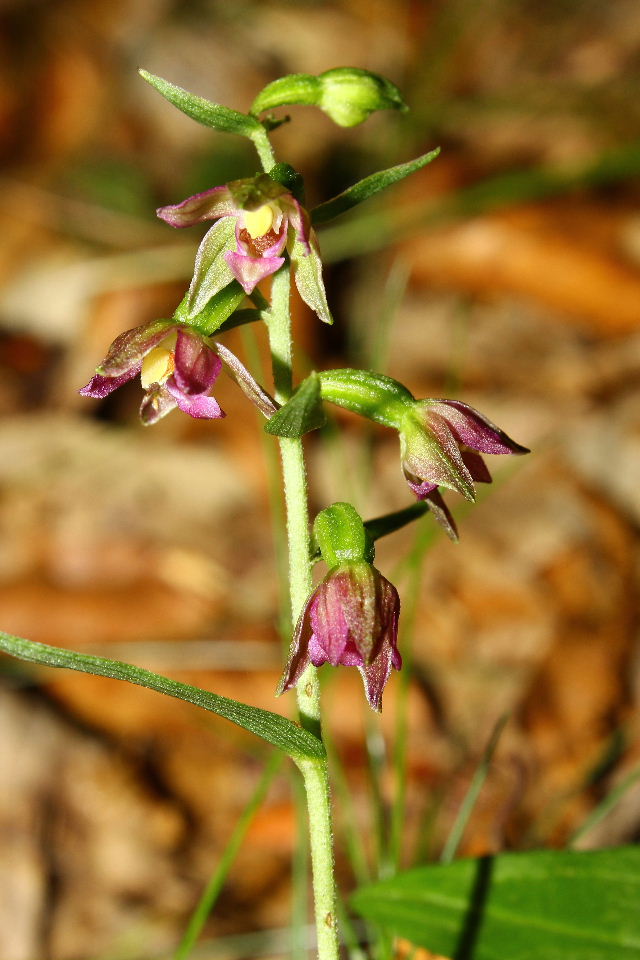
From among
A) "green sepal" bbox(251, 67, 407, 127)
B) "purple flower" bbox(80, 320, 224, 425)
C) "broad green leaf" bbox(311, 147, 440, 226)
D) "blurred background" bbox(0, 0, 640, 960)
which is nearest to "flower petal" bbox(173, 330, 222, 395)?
"purple flower" bbox(80, 320, 224, 425)

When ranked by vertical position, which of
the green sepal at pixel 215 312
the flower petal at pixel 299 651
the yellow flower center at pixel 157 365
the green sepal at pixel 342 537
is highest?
the green sepal at pixel 215 312

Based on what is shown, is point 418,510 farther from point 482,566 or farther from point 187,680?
point 482,566

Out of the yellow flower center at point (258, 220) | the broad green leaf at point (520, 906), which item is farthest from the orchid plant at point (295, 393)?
the broad green leaf at point (520, 906)

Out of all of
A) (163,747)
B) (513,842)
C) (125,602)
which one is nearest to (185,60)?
(125,602)

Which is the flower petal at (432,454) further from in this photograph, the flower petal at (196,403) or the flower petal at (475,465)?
the flower petal at (196,403)

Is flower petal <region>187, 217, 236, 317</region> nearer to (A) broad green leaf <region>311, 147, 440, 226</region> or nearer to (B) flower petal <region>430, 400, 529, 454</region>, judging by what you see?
(A) broad green leaf <region>311, 147, 440, 226</region>

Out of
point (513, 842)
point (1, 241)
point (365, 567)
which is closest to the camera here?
point (365, 567)
